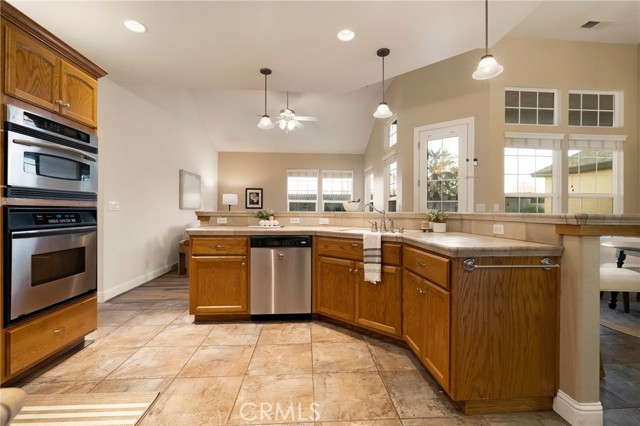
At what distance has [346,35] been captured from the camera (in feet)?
7.94

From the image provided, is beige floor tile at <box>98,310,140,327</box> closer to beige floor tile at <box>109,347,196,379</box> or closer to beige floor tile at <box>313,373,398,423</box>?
beige floor tile at <box>109,347,196,379</box>

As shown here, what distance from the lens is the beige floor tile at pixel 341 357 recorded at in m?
1.92

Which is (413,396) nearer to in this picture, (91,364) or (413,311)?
(413,311)

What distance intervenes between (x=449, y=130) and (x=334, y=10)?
111 inches

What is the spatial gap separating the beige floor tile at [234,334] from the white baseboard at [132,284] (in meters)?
1.73

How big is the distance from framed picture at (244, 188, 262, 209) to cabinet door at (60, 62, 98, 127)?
5.40 metres

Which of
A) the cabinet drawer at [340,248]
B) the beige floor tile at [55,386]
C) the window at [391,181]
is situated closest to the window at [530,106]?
the window at [391,181]

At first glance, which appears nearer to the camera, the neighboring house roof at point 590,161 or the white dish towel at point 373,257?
the white dish towel at point 373,257

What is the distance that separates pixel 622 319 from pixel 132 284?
19.1 ft

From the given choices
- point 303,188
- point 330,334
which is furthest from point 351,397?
point 303,188

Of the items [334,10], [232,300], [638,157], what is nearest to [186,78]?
[334,10]

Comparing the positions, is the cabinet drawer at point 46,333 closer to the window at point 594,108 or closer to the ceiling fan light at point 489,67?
the ceiling fan light at point 489,67

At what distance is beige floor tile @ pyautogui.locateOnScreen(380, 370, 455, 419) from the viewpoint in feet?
4.97

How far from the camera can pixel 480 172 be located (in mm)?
4023
